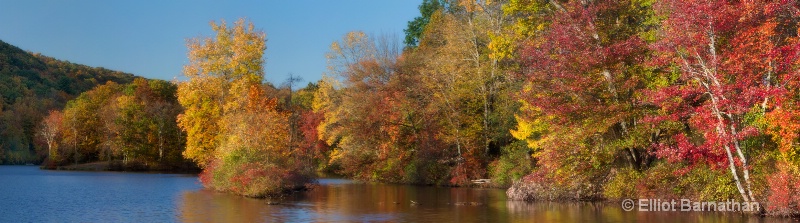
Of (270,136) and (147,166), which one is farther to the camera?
(147,166)

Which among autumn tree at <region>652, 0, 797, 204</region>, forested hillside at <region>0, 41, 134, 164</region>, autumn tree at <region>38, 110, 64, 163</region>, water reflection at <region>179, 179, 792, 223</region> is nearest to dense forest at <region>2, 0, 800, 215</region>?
autumn tree at <region>652, 0, 797, 204</region>

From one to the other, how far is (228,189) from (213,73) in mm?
12685

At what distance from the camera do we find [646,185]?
2822cm

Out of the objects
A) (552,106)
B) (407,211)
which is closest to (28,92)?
(407,211)

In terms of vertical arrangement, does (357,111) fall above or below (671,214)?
above

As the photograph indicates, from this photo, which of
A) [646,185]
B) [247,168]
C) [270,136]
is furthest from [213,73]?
[646,185]

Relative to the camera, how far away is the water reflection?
2369 centimetres

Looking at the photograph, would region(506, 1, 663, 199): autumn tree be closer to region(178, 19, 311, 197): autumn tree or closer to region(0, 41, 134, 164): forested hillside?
region(178, 19, 311, 197): autumn tree

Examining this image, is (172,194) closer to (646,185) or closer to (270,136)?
(270,136)

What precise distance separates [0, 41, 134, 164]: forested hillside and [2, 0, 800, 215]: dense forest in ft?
180

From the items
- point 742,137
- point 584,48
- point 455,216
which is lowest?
point 455,216
